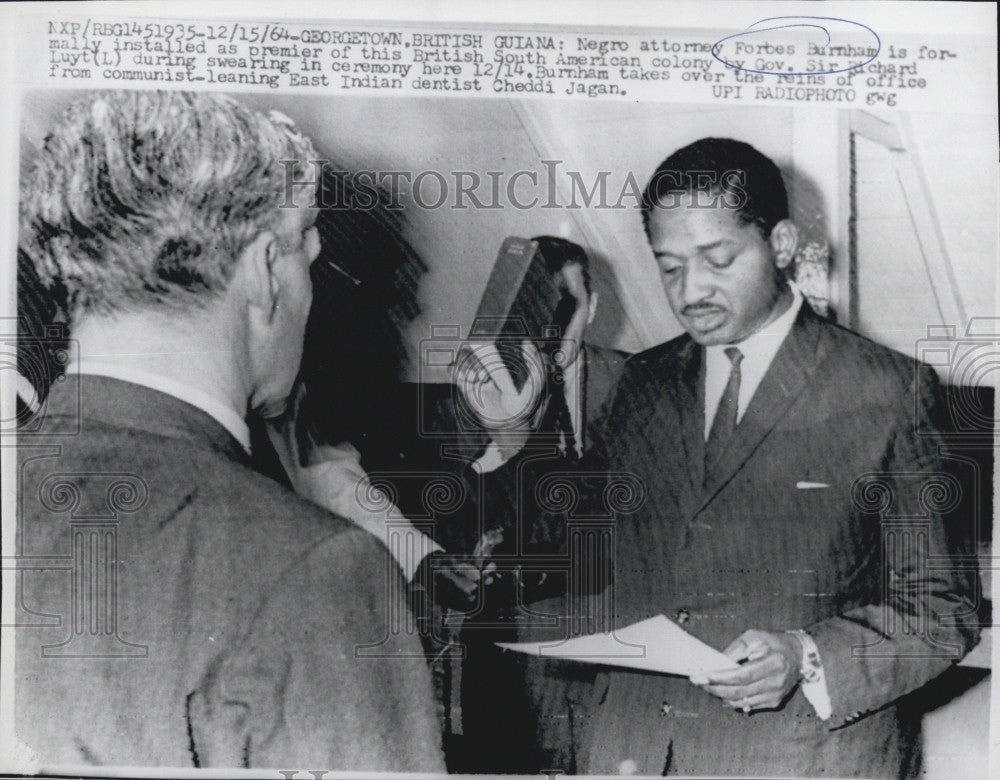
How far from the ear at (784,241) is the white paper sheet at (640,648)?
0.87m

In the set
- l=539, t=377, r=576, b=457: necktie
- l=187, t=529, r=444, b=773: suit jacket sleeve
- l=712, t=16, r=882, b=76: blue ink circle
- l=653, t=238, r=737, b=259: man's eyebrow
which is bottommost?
l=187, t=529, r=444, b=773: suit jacket sleeve

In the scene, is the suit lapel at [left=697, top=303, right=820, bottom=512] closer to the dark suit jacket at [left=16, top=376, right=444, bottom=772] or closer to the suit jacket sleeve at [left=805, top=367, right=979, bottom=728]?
the suit jacket sleeve at [left=805, top=367, right=979, bottom=728]

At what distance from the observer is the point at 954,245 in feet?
7.57

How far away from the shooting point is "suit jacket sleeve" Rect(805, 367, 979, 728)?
7.27 feet

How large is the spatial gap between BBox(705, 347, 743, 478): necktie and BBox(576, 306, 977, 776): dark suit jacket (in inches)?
0.9

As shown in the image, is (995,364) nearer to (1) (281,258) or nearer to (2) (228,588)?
(1) (281,258)

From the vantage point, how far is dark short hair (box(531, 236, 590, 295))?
2262 millimetres

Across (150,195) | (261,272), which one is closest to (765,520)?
(261,272)

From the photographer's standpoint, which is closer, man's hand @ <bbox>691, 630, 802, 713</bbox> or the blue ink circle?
man's hand @ <bbox>691, 630, 802, 713</bbox>

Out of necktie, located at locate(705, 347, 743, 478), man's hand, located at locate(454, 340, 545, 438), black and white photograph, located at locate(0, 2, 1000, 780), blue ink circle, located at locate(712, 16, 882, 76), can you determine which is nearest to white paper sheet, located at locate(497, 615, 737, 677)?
Result: black and white photograph, located at locate(0, 2, 1000, 780)

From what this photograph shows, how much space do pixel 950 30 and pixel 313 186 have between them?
1561 millimetres

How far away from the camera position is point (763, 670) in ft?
7.21

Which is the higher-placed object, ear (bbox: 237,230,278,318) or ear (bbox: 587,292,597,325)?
ear (bbox: 237,230,278,318)

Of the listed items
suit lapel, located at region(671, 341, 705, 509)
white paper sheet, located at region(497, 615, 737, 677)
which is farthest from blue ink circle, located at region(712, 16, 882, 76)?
white paper sheet, located at region(497, 615, 737, 677)
